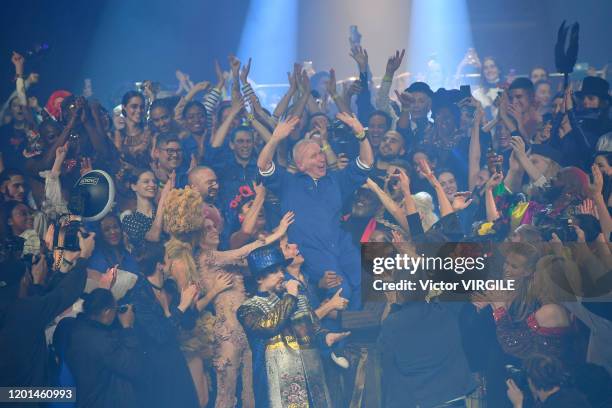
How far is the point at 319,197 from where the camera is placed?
8086mm

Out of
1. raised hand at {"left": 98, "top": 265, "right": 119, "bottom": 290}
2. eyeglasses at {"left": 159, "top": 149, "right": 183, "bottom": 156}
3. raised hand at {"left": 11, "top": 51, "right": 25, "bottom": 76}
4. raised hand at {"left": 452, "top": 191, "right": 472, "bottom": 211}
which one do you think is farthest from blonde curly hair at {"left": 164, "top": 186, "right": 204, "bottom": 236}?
raised hand at {"left": 452, "top": 191, "right": 472, "bottom": 211}

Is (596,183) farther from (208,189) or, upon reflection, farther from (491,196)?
(208,189)

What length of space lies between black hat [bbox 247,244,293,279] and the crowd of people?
0.07 feet

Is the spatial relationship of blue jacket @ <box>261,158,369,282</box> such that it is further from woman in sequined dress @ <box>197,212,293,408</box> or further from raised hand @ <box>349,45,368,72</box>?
raised hand @ <box>349,45,368,72</box>

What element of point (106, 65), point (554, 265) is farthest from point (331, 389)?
point (106, 65)

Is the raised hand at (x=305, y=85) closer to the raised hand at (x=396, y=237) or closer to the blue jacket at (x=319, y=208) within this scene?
the blue jacket at (x=319, y=208)

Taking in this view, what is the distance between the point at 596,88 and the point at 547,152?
3.07 ft

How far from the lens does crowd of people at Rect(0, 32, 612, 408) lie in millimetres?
7633

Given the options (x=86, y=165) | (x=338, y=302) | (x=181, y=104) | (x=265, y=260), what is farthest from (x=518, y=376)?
(x=86, y=165)

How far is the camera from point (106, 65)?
37.5 ft

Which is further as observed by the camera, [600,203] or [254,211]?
[254,211]

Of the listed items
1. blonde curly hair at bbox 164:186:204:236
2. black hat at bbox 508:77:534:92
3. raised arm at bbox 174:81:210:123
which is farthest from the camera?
black hat at bbox 508:77:534:92

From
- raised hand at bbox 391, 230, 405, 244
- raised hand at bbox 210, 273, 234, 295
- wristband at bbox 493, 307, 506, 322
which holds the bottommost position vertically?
wristband at bbox 493, 307, 506, 322

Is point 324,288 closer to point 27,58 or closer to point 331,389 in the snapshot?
point 331,389
